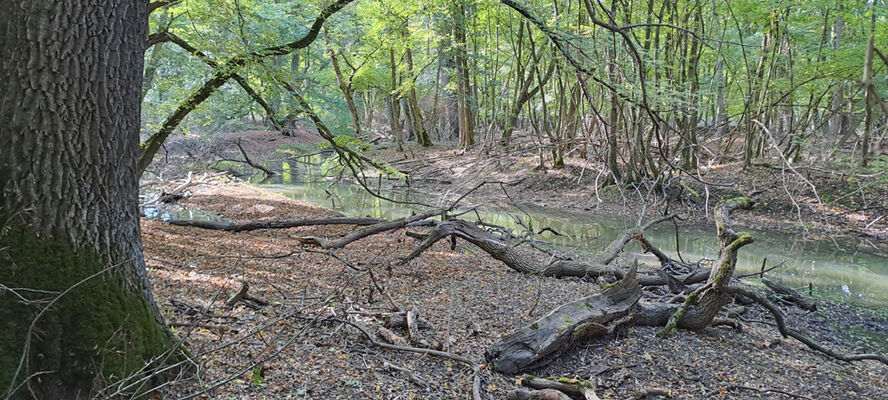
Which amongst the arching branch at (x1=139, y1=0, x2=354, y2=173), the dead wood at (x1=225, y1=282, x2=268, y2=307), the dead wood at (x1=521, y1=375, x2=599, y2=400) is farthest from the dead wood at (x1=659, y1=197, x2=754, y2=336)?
the arching branch at (x1=139, y1=0, x2=354, y2=173)

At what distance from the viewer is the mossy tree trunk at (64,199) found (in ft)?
8.14

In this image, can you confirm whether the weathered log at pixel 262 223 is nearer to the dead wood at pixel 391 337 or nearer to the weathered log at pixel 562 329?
the dead wood at pixel 391 337

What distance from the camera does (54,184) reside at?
257 centimetres

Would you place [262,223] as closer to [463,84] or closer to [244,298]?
[244,298]

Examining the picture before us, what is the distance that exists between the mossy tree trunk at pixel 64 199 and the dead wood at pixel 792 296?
8294 mm

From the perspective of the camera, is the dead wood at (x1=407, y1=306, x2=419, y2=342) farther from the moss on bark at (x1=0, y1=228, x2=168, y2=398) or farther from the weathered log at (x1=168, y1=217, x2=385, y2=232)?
the weathered log at (x1=168, y1=217, x2=385, y2=232)

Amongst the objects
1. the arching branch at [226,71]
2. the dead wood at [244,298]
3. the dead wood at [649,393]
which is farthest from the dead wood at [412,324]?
the arching branch at [226,71]

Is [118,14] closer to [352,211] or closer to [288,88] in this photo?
[288,88]

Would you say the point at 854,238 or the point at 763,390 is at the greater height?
the point at 763,390

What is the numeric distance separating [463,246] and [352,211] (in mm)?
5718

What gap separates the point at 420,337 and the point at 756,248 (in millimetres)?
9815

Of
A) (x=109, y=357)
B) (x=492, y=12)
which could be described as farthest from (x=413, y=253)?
(x=492, y=12)

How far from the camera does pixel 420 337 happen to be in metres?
4.50

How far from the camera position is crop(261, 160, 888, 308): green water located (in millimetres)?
9047
